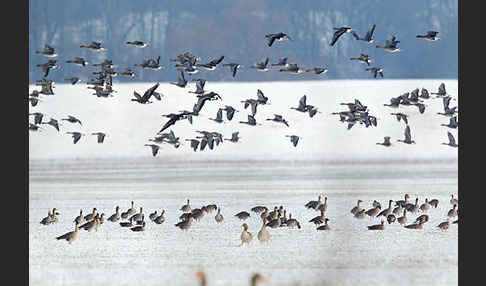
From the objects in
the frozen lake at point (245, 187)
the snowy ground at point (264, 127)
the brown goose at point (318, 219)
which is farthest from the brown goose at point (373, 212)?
the snowy ground at point (264, 127)

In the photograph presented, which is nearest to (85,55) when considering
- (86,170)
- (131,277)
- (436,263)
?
(86,170)

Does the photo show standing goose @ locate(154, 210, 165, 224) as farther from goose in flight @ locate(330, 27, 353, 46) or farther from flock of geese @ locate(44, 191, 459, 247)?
goose in flight @ locate(330, 27, 353, 46)

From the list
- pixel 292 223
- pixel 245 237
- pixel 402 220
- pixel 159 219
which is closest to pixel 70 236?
pixel 159 219

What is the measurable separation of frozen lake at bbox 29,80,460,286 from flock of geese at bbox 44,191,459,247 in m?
0.07

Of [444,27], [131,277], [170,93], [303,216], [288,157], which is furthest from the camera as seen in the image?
[170,93]

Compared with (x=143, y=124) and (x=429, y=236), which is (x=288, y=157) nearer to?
(x=143, y=124)

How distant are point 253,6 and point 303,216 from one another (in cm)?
371

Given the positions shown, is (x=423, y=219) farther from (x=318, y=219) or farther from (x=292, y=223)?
(x=292, y=223)

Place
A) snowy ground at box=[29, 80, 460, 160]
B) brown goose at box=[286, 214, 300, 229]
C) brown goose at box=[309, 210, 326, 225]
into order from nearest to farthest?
1. brown goose at box=[286, 214, 300, 229]
2. brown goose at box=[309, 210, 326, 225]
3. snowy ground at box=[29, 80, 460, 160]

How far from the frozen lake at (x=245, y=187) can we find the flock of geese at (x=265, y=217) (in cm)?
7

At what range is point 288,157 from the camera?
46.4 feet

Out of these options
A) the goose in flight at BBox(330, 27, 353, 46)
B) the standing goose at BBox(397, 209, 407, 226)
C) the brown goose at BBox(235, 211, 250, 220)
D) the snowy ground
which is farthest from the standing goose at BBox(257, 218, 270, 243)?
the snowy ground

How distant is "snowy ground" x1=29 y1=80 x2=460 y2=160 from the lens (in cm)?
1353

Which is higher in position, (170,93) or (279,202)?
(170,93)
